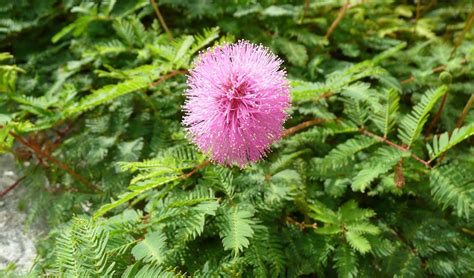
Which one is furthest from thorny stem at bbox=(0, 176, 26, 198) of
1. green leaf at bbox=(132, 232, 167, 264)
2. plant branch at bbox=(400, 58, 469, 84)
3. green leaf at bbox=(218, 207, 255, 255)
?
plant branch at bbox=(400, 58, 469, 84)

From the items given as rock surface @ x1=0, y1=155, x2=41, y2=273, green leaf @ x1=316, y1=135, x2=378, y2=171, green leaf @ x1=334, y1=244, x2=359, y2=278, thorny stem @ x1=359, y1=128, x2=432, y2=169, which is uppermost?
thorny stem @ x1=359, y1=128, x2=432, y2=169

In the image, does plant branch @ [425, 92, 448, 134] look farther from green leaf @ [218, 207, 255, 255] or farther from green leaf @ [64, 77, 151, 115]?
green leaf @ [64, 77, 151, 115]

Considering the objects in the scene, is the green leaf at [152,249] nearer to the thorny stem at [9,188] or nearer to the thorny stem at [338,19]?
the thorny stem at [9,188]

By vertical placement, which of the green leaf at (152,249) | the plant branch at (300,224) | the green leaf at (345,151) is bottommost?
the plant branch at (300,224)

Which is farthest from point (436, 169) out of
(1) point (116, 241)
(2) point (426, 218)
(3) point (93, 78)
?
(3) point (93, 78)

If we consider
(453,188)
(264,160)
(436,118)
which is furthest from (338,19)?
(453,188)

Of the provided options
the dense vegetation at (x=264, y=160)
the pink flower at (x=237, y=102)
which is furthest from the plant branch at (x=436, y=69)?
the pink flower at (x=237, y=102)
